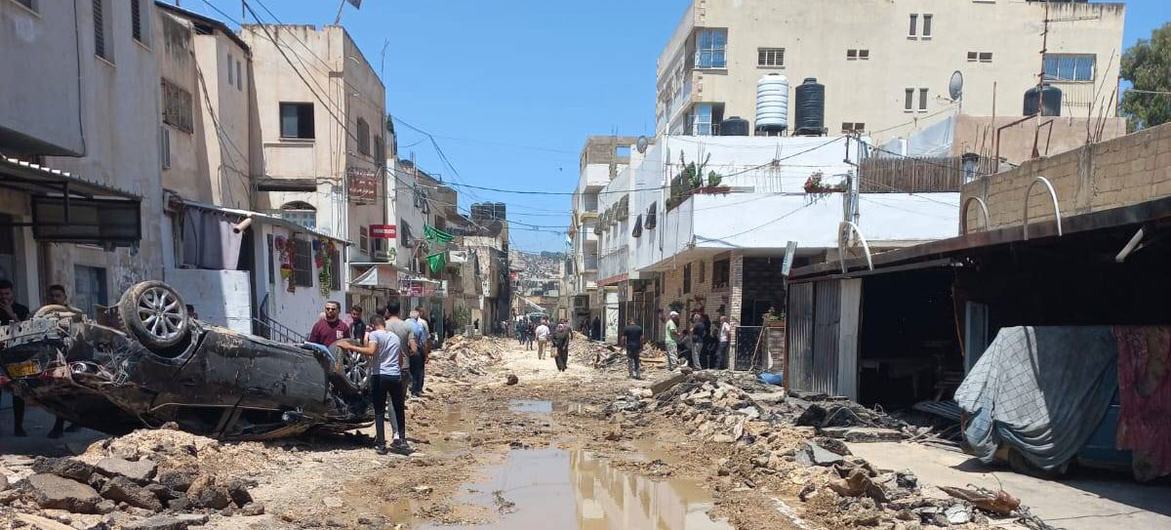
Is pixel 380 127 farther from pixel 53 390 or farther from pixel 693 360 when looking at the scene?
pixel 53 390

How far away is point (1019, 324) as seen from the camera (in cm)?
891

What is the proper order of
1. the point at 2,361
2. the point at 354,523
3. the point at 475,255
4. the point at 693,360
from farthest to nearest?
the point at 475,255, the point at 693,360, the point at 2,361, the point at 354,523

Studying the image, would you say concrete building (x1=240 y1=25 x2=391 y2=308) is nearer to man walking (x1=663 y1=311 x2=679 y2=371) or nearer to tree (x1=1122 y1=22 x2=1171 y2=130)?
man walking (x1=663 y1=311 x2=679 y2=371)

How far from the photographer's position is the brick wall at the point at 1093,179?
10883 mm

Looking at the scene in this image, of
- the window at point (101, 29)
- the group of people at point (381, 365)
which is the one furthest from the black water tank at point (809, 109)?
the window at point (101, 29)

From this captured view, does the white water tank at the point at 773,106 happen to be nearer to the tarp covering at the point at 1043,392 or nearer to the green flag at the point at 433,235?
the green flag at the point at 433,235

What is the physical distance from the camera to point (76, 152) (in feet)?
34.1

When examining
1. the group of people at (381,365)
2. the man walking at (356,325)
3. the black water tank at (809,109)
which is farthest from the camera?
the black water tank at (809,109)

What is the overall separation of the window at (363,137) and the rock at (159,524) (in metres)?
21.4

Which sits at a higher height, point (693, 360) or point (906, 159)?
point (906, 159)

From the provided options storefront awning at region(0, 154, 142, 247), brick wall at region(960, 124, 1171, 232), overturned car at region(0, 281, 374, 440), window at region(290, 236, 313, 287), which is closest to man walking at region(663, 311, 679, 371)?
brick wall at region(960, 124, 1171, 232)

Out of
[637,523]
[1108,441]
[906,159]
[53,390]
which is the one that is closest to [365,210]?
[906,159]

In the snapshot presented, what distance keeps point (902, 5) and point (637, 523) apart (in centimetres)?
4042

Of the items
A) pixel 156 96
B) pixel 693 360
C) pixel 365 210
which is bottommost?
pixel 693 360
